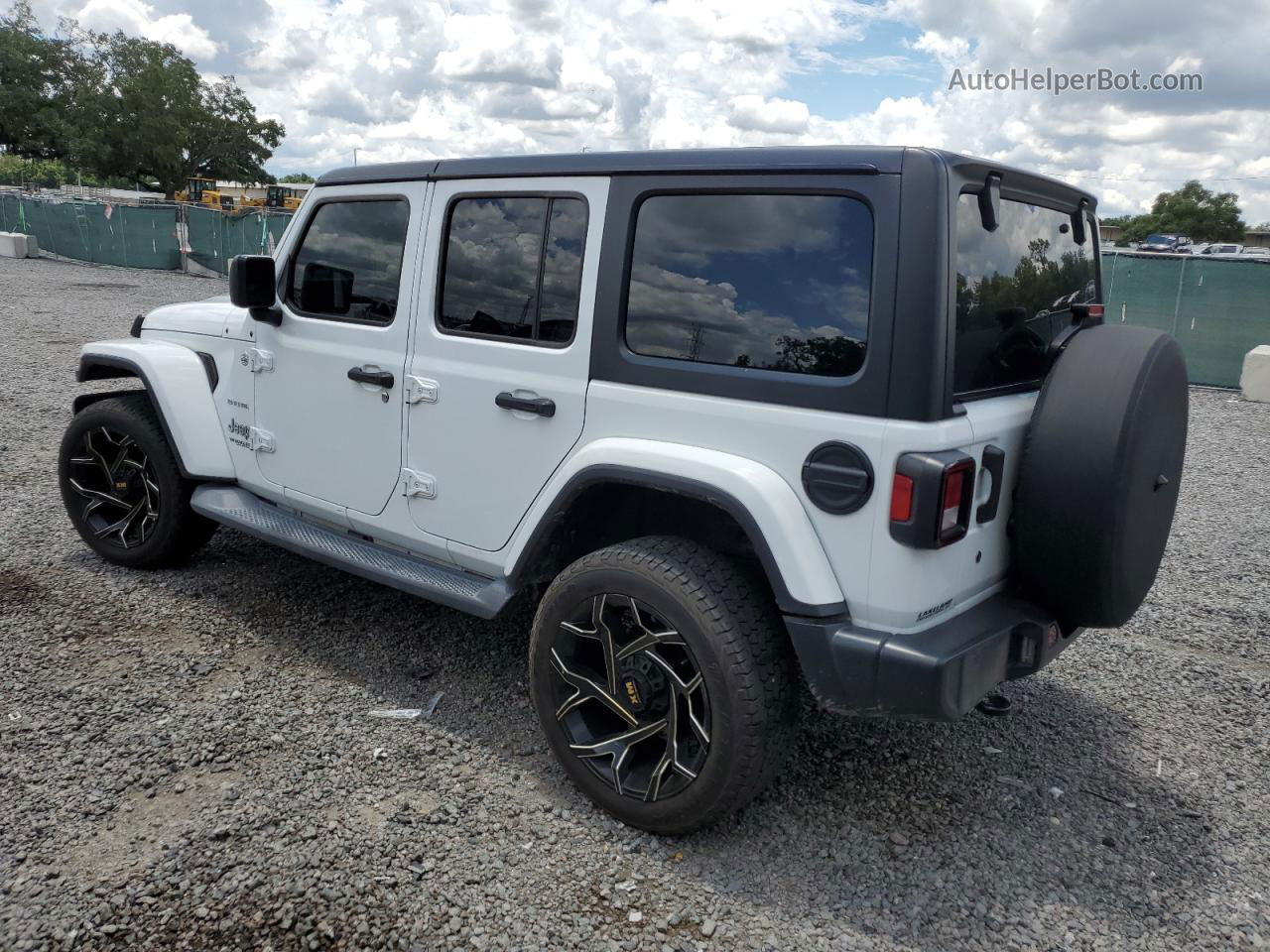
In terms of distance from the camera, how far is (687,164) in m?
2.87

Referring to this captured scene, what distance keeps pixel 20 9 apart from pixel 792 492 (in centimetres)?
8907

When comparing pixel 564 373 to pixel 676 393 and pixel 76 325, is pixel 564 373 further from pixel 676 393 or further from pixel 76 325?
pixel 76 325

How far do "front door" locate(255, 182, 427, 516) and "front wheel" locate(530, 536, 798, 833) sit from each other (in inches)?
42.3

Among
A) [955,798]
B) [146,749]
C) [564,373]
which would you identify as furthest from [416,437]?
[955,798]

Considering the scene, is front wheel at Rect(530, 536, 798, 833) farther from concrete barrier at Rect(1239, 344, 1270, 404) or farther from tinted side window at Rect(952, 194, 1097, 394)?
concrete barrier at Rect(1239, 344, 1270, 404)

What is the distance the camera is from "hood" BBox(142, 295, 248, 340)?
4.32 m

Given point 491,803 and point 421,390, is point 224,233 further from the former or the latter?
point 491,803

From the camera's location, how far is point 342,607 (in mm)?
4531

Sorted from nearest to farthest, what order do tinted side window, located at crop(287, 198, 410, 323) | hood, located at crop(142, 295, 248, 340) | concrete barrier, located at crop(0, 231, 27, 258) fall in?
1. tinted side window, located at crop(287, 198, 410, 323)
2. hood, located at crop(142, 295, 248, 340)
3. concrete barrier, located at crop(0, 231, 27, 258)

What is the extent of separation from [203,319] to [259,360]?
0.53 meters

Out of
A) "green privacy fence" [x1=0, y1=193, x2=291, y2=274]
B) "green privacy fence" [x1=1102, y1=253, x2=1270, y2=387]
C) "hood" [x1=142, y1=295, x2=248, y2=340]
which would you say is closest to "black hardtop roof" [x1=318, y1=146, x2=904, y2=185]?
"hood" [x1=142, y1=295, x2=248, y2=340]

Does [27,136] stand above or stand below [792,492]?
above

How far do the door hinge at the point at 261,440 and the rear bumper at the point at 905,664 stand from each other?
8.28 feet

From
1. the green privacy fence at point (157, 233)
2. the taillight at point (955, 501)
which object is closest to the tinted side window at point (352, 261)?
the taillight at point (955, 501)
